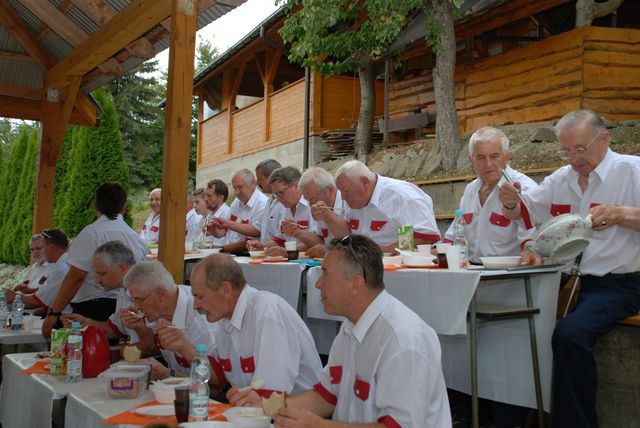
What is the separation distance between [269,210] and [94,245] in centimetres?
205

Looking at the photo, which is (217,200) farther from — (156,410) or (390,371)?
(390,371)

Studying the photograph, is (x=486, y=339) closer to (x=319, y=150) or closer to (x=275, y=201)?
(x=275, y=201)

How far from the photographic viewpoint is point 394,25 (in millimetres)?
10914

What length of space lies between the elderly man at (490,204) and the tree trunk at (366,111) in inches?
359

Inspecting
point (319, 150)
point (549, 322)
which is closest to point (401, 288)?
point (549, 322)

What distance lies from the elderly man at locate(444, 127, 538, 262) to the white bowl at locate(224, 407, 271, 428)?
262cm

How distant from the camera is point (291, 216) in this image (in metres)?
6.66

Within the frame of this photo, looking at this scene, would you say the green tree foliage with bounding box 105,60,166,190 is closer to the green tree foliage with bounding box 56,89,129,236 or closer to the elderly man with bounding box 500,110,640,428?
the green tree foliage with bounding box 56,89,129,236

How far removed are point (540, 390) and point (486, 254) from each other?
1242 mm

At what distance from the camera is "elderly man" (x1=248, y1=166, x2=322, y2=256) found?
5.95 meters

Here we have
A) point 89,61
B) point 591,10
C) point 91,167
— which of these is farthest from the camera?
point 91,167

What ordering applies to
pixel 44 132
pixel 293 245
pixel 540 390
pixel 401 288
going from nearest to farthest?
pixel 540 390 < pixel 401 288 < pixel 293 245 < pixel 44 132

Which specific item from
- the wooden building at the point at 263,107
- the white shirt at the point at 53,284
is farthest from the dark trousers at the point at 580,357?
the wooden building at the point at 263,107

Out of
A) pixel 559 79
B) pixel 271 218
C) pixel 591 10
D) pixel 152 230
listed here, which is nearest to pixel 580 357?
pixel 271 218
